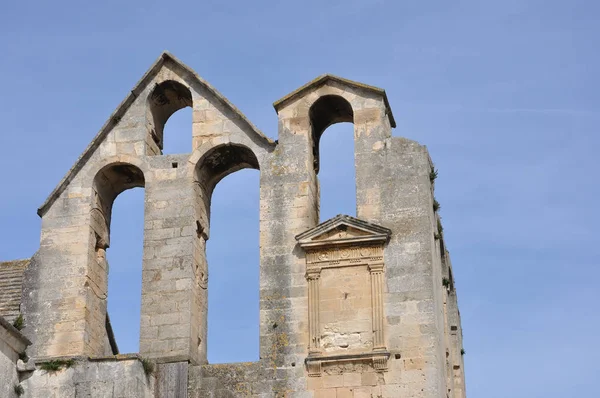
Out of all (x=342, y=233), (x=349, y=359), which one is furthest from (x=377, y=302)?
(x=342, y=233)

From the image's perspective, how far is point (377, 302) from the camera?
73.2 ft

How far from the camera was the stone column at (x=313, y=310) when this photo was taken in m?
22.3

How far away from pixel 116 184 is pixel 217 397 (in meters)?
4.96

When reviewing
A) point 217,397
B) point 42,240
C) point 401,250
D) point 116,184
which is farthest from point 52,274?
point 401,250

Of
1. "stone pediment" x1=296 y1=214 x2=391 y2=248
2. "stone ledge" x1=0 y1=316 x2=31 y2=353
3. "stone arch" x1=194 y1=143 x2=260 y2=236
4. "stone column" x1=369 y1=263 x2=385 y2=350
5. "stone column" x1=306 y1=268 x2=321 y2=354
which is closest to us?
"stone ledge" x1=0 y1=316 x2=31 y2=353

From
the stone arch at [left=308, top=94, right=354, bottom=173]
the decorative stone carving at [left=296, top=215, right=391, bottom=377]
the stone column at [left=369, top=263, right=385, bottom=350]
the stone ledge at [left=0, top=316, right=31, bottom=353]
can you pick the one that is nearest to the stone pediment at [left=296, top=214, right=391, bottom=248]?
the decorative stone carving at [left=296, top=215, right=391, bottom=377]

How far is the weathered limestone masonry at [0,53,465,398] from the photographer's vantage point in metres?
22.1

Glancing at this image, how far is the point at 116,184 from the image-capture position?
82.6ft

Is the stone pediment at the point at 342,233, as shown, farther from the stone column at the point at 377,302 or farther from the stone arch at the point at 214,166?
the stone arch at the point at 214,166

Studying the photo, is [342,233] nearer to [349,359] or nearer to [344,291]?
[344,291]

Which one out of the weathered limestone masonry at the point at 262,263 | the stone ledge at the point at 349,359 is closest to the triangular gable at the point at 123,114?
the weathered limestone masonry at the point at 262,263

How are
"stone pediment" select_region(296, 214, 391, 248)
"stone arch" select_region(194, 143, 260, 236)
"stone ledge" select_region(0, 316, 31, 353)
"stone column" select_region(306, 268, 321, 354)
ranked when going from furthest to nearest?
"stone arch" select_region(194, 143, 260, 236) < "stone pediment" select_region(296, 214, 391, 248) < "stone column" select_region(306, 268, 321, 354) < "stone ledge" select_region(0, 316, 31, 353)

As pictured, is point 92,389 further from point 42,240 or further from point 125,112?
point 125,112

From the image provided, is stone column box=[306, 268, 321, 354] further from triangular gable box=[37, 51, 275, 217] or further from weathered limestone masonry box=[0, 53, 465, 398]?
triangular gable box=[37, 51, 275, 217]
